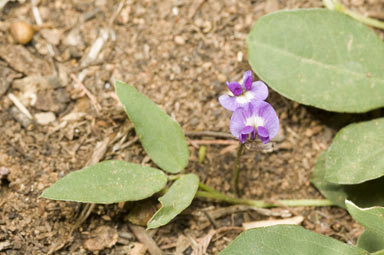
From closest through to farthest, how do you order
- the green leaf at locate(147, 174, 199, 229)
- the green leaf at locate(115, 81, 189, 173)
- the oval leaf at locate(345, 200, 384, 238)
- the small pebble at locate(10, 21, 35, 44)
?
the oval leaf at locate(345, 200, 384, 238), the green leaf at locate(147, 174, 199, 229), the green leaf at locate(115, 81, 189, 173), the small pebble at locate(10, 21, 35, 44)

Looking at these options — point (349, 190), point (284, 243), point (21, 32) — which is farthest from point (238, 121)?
point (21, 32)

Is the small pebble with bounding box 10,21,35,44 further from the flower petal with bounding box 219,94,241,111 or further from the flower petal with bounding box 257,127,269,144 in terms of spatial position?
the flower petal with bounding box 257,127,269,144

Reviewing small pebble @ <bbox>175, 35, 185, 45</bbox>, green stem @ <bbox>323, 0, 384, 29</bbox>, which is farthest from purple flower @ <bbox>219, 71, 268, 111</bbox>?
green stem @ <bbox>323, 0, 384, 29</bbox>

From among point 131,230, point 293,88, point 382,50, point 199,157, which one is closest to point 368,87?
point 382,50

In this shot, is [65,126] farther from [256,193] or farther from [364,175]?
[364,175]

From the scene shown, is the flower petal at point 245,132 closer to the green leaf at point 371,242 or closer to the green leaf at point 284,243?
the green leaf at point 284,243

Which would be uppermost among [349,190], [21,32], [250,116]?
[21,32]

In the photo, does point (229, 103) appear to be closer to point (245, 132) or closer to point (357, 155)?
point (245, 132)
